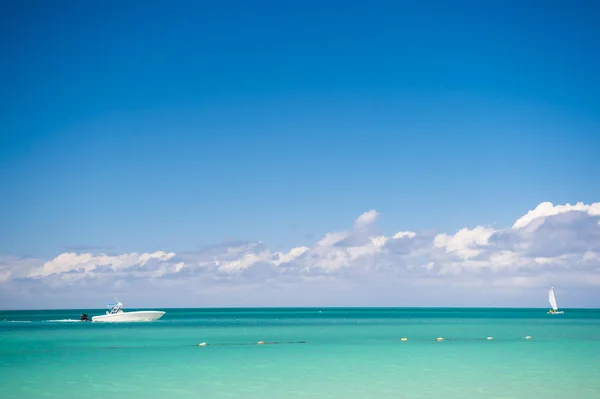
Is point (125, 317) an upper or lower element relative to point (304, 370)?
upper

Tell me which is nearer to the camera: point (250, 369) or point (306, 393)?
point (306, 393)

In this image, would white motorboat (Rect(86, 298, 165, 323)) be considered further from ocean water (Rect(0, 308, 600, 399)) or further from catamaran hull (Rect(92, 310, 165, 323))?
ocean water (Rect(0, 308, 600, 399))

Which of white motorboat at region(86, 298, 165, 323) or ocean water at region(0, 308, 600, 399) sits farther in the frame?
white motorboat at region(86, 298, 165, 323)

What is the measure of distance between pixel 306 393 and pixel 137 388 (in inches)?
335

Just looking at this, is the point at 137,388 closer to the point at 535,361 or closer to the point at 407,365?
the point at 407,365

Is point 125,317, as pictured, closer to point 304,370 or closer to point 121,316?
point 121,316

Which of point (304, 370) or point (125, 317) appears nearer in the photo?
point (304, 370)

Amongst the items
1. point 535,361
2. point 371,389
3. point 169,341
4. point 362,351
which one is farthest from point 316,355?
point 169,341

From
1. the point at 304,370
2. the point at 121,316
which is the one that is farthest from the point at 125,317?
the point at 304,370

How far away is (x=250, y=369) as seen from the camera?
134ft

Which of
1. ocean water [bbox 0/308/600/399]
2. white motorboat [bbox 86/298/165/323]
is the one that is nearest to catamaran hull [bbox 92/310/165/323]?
white motorboat [bbox 86/298/165/323]

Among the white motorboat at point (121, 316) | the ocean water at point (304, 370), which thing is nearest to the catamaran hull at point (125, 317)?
the white motorboat at point (121, 316)

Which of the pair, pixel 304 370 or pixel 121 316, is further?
pixel 121 316

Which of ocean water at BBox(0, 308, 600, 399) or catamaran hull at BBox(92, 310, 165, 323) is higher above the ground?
catamaran hull at BBox(92, 310, 165, 323)
